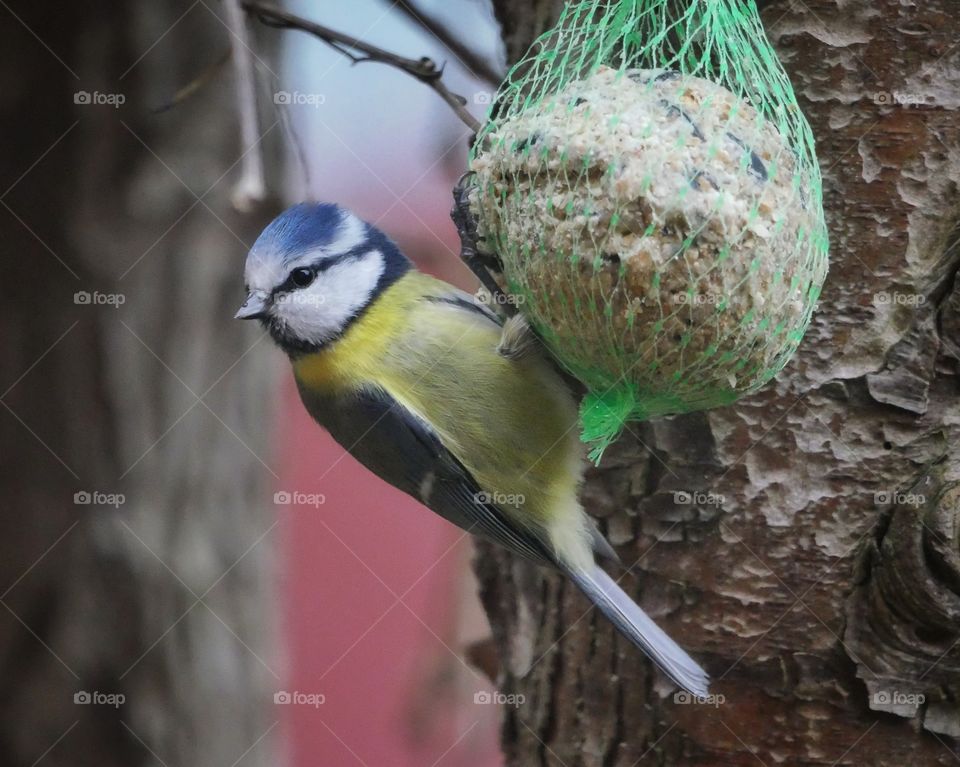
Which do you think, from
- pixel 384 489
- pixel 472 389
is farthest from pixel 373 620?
pixel 472 389

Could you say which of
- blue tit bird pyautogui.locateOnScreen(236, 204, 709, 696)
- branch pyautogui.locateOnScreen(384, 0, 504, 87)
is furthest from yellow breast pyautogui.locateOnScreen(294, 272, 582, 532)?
branch pyautogui.locateOnScreen(384, 0, 504, 87)

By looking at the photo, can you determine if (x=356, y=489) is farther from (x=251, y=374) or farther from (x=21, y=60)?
(x=21, y=60)

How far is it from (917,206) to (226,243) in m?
1.05

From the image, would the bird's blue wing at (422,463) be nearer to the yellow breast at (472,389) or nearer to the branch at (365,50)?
the yellow breast at (472,389)

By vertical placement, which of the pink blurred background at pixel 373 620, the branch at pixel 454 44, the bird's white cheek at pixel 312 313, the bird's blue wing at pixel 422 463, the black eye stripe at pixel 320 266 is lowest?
the pink blurred background at pixel 373 620

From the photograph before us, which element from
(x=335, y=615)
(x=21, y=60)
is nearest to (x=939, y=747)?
(x=335, y=615)

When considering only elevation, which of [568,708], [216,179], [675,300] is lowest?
[568,708]

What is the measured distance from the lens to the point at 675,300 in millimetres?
752

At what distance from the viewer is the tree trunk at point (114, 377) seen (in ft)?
4.64

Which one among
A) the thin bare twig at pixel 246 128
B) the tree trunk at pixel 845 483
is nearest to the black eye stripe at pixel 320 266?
the thin bare twig at pixel 246 128

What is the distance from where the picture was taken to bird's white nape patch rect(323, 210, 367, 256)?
1.08 m

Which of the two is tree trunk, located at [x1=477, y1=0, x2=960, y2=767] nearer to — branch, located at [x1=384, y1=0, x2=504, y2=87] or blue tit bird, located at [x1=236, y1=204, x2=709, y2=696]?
blue tit bird, located at [x1=236, y1=204, x2=709, y2=696]

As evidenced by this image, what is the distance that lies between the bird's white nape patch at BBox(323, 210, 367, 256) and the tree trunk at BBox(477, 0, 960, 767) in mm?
431

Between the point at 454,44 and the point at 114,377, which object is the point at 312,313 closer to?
the point at 454,44
